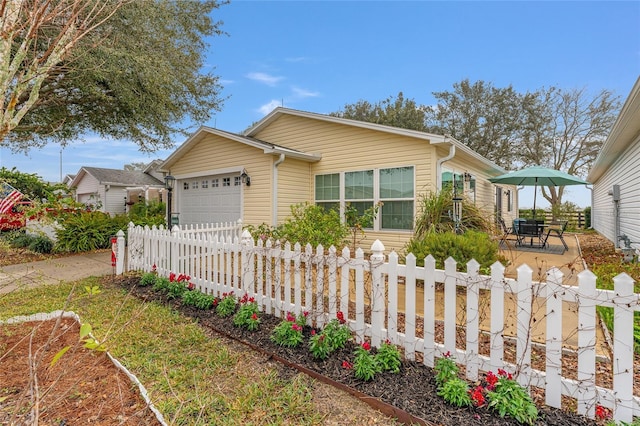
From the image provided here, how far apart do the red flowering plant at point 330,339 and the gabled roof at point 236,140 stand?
6321mm

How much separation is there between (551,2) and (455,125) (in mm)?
16919

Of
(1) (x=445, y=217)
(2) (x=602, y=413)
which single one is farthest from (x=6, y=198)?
(2) (x=602, y=413)

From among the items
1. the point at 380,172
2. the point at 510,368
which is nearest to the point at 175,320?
the point at 510,368

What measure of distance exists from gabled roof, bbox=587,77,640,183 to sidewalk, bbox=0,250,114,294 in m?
10.2

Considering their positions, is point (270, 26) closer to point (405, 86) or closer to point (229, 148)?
point (229, 148)

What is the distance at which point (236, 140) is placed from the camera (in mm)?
9531

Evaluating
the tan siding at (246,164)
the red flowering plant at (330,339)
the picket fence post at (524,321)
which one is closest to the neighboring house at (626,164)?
the picket fence post at (524,321)

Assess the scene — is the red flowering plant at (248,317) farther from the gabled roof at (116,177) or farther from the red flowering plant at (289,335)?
the gabled roof at (116,177)

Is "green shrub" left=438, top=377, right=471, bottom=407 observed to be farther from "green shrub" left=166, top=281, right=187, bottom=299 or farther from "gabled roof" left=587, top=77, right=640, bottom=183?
"gabled roof" left=587, top=77, right=640, bottom=183

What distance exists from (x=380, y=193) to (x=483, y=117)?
19941mm

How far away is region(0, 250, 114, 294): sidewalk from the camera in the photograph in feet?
19.5

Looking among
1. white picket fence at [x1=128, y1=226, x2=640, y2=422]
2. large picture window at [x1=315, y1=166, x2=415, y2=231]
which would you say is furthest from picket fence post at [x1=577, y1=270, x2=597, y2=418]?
large picture window at [x1=315, y1=166, x2=415, y2=231]

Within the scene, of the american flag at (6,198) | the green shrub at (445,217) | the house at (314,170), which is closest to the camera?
the american flag at (6,198)

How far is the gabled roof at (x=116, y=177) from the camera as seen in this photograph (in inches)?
814
